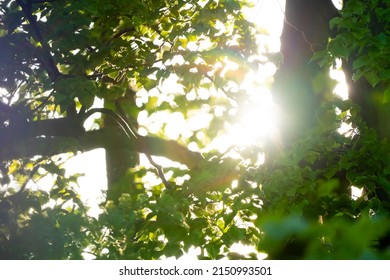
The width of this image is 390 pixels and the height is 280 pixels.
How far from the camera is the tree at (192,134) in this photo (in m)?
5.52

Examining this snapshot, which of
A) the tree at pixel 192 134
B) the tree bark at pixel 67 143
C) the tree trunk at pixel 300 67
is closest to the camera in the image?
the tree at pixel 192 134

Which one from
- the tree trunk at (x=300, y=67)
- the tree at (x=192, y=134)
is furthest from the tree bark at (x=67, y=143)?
the tree trunk at (x=300, y=67)

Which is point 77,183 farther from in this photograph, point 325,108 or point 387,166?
point 387,166

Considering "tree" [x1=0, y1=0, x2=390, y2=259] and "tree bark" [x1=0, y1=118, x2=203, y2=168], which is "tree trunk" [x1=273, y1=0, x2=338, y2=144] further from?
"tree bark" [x1=0, y1=118, x2=203, y2=168]

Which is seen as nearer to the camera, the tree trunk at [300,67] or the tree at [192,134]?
the tree at [192,134]

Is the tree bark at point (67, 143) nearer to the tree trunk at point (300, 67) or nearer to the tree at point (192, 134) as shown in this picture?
the tree at point (192, 134)

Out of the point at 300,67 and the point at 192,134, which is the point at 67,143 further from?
the point at 300,67

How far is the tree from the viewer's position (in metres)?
5.52

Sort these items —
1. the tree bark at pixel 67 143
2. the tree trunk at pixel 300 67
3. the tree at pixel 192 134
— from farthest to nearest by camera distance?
the tree trunk at pixel 300 67, the tree bark at pixel 67 143, the tree at pixel 192 134

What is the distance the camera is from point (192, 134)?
31.5ft

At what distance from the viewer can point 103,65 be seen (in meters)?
8.70

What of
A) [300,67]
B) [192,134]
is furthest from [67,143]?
[300,67]

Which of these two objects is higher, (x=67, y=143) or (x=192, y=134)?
(x=192, y=134)
